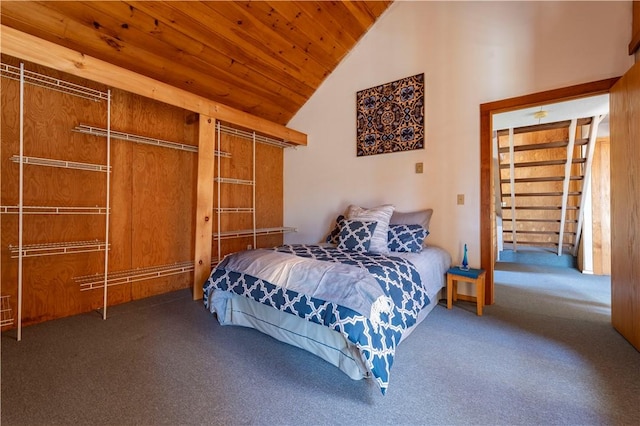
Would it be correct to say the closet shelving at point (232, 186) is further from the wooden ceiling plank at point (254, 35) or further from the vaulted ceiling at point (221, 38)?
the wooden ceiling plank at point (254, 35)

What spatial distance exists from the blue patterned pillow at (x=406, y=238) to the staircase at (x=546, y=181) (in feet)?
7.84

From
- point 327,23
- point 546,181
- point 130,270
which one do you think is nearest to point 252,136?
point 327,23

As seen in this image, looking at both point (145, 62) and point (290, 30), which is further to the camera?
point (290, 30)

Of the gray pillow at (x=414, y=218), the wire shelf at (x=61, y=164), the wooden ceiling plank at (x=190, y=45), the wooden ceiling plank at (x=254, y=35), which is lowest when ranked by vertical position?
the gray pillow at (x=414, y=218)

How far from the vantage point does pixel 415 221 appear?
2830 mm

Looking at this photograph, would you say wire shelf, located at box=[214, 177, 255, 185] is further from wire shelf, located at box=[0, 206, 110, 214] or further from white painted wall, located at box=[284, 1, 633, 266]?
wire shelf, located at box=[0, 206, 110, 214]

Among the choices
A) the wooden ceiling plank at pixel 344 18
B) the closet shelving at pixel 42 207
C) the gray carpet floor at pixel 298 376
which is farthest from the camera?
the wooden ceiling plank at pixel 344 18

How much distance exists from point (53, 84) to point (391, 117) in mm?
3158

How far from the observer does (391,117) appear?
3223 mm

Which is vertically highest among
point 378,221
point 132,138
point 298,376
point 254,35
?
point 254,35

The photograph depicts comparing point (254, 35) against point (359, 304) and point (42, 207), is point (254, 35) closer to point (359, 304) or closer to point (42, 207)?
point (42, 207)

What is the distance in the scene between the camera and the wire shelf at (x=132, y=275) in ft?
7.95

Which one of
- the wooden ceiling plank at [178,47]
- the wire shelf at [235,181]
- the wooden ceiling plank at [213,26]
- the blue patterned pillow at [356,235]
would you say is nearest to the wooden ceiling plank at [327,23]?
the wooden ceiling plank at [213,26]

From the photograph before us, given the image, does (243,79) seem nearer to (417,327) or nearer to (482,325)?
(417,327)
